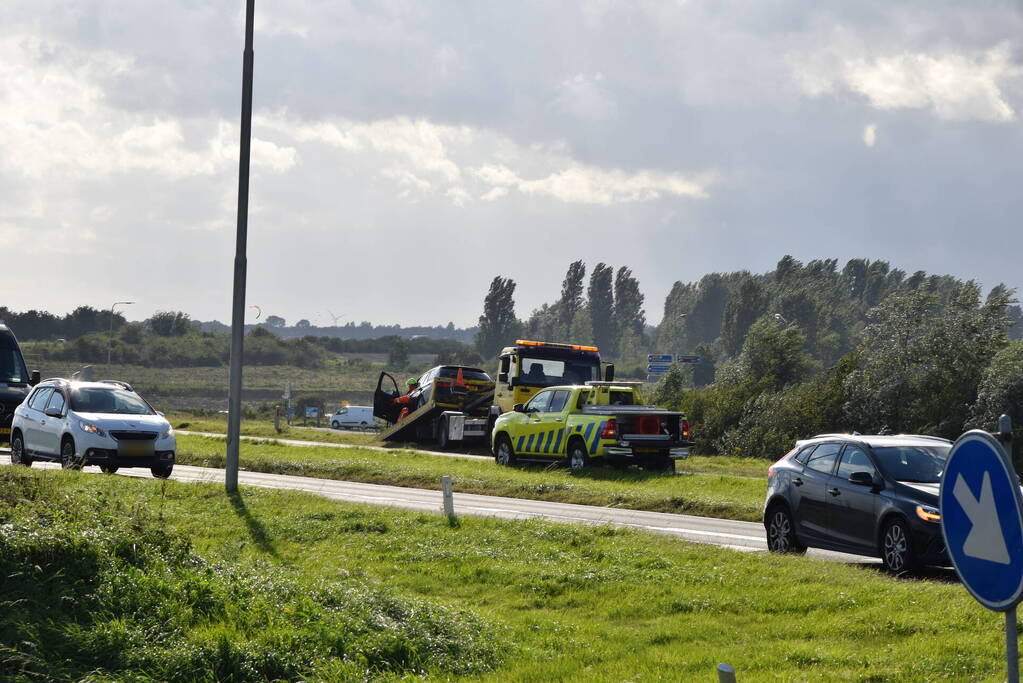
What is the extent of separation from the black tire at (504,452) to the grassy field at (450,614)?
14.9m

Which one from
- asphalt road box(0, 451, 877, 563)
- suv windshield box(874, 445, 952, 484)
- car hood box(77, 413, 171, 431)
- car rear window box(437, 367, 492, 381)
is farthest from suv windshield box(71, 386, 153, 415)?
suv windshield box(874, 445, 952, 484)

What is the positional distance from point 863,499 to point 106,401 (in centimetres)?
1452

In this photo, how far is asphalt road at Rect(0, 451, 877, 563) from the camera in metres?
15.2

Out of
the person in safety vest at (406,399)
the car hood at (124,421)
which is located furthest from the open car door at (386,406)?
the car hood at (124,421)

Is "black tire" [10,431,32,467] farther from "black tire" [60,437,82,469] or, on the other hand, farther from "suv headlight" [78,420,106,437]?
"suv headlight" [78,420,106,437]

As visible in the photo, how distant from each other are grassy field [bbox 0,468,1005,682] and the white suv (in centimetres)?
955

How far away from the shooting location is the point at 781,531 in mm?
13781

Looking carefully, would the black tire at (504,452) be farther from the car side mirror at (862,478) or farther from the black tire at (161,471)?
the car side mirror at (862,478)

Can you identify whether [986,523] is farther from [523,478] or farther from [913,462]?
[523,478]

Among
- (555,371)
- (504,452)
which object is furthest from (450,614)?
(555,371)

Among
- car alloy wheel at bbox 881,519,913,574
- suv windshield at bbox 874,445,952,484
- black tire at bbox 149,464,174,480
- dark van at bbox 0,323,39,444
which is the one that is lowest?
black tire at bbox 149,464,174,480

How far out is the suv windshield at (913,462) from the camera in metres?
12.4

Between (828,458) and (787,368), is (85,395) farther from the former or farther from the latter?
(787,368)

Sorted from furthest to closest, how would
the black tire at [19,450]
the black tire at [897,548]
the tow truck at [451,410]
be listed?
the tow truck at [451,410], the black tire at [19,450], the black tire at [897,548]
